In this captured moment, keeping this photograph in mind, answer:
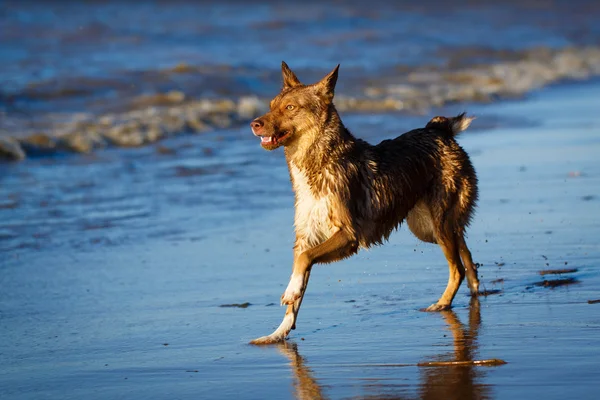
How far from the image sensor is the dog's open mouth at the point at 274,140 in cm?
683

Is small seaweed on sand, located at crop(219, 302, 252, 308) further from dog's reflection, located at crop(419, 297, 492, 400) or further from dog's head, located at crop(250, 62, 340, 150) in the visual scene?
dog's reflection, located at crop(419, 297, 492, 400)

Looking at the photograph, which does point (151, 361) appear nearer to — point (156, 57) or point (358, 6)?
point (156, 57)

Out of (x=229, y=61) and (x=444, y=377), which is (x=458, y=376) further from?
(x=229, y=61)

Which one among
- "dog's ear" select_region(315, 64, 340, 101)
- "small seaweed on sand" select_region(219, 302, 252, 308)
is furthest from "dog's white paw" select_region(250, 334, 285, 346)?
"dog's ear" select_region(315, 64, 340, 101)

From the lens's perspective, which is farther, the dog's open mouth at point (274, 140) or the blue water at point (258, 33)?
the blue water at point (258, 33)

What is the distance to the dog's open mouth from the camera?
683 centimetres

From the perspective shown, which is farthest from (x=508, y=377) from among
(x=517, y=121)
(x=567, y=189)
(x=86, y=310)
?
(x=517, y=121)

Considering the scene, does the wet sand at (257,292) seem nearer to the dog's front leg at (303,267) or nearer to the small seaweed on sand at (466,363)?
the small seaweed on sand at (466,363)

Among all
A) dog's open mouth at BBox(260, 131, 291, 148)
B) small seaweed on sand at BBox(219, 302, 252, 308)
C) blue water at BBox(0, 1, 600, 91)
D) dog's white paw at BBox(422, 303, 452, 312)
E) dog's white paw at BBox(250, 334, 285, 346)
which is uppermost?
blue water at BBox(0, 1, 600, 91)

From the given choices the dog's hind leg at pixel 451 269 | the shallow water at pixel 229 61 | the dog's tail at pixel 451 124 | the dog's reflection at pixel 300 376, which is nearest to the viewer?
the dog's reflection at pixel 300 376

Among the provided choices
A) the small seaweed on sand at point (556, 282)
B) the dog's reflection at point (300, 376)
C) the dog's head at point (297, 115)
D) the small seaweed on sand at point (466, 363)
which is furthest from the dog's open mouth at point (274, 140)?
the small seaweed on sand at point (556, 282)

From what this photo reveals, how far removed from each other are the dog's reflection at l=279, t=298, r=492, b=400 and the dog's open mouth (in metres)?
1.26

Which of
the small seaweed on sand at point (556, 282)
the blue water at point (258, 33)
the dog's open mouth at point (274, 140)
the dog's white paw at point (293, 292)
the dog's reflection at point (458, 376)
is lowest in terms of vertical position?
the dog's reflection at point (458, 376)

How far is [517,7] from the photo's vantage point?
51875 millimetres
